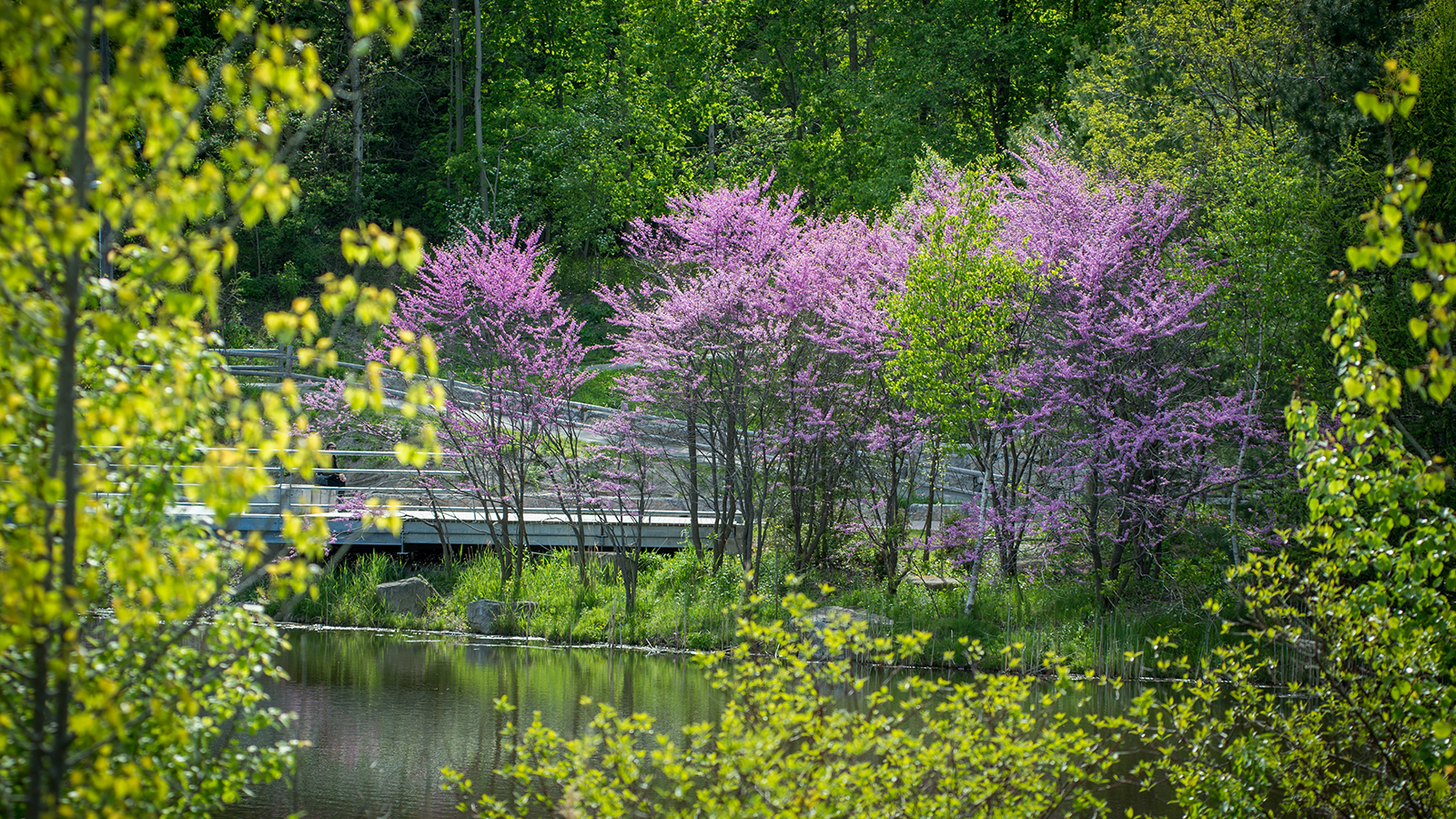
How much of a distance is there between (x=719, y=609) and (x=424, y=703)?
5.11m

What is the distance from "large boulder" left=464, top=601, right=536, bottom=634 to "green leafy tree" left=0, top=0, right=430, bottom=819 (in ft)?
43.6

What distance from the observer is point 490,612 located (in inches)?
677

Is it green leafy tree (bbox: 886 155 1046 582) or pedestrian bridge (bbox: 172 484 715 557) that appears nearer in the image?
green leafy tree (bbox: 886 155 1046 582)

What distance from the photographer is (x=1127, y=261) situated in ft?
52.1

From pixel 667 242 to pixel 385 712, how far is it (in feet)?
33.4

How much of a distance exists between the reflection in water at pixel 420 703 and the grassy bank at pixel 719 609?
0.63 meters

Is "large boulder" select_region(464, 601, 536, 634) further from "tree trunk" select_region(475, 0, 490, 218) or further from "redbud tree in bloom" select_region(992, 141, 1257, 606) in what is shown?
"tree trunk" select_region(475, 0, 490, 218)

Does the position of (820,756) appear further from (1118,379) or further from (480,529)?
(480,529)

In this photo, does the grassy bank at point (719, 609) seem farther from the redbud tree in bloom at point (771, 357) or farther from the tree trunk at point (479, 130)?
the tree trunk at point (479, 130)

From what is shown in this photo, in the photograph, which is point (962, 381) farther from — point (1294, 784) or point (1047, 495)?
point (1294, 784)

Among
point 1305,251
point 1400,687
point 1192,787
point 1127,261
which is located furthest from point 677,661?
point 1400,687

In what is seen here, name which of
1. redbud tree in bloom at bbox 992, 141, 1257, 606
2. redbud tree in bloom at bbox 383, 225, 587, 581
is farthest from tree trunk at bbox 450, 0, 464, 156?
redbud tree in bloom at bbox 992, 141, 1257, 606

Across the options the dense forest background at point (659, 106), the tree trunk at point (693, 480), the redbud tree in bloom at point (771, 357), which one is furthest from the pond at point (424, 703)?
the dense forest background at point (659, 106)

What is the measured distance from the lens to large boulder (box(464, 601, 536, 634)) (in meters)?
17.1
